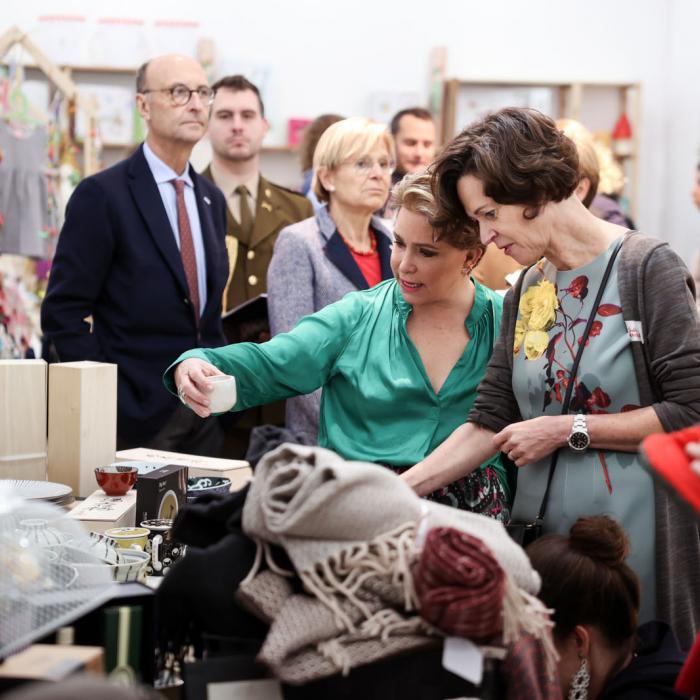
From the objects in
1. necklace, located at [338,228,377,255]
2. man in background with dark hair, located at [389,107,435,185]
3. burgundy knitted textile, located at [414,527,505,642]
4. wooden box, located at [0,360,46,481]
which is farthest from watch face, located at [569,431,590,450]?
man in background with dark hair, located at [389,107,435,185]

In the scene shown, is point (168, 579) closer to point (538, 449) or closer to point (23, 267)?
point (538, 449)

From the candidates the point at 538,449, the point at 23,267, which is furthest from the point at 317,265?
the point at 23,267

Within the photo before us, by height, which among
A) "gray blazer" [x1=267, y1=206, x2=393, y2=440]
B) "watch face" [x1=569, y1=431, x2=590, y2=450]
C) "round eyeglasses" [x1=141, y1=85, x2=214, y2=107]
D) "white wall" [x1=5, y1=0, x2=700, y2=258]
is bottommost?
"watch face" [x1=569, y1=431, x2=590, y2=450]

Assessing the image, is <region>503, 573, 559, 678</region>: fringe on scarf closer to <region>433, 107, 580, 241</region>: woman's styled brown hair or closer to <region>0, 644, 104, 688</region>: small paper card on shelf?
<region>0, 644, 104, 688</region>: small paper card on shelf

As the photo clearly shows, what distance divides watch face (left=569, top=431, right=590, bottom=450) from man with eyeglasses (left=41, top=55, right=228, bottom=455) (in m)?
1.79

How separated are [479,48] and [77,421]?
6.32 meters

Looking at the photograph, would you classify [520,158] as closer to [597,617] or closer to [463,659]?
[597,617]

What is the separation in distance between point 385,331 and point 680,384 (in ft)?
2.36

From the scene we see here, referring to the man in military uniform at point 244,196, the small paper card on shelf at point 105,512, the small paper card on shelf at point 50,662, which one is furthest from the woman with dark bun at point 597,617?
the man in military uniform at point 244,196

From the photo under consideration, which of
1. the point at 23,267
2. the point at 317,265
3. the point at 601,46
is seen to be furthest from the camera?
the point at 601,46

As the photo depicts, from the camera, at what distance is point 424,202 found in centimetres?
220

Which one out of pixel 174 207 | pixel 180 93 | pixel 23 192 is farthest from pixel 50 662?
pixel 23 192

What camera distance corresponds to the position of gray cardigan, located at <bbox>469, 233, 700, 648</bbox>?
5.93 feet

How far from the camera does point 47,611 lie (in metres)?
1.28
